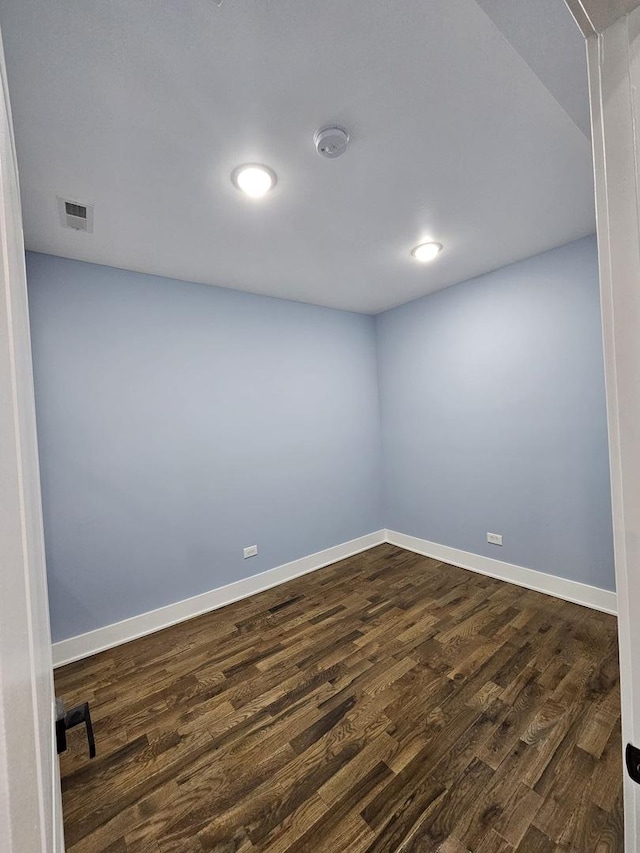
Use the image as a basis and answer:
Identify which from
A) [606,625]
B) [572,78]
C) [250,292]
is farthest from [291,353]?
[606,625]

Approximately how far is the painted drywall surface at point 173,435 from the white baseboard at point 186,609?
0.06 m

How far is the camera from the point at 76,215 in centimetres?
182

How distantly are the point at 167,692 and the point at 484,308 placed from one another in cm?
361

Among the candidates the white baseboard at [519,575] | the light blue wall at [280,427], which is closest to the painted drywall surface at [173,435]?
the light blue wall at [280,427]

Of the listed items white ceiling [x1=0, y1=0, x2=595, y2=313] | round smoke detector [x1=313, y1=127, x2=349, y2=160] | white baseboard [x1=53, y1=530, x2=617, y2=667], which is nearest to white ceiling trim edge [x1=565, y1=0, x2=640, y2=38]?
white ceiling [x1=0, y1=0, x2=595, y2=313]

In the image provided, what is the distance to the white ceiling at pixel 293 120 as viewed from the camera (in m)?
1.00

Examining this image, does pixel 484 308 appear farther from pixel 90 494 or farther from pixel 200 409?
pixel 90 494

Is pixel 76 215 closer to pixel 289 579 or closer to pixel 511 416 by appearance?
pixel 289 579

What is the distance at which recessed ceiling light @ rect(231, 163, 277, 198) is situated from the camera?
5.11 feet

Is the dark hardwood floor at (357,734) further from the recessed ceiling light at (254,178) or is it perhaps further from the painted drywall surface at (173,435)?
the recessed ceiling light at (254,178)

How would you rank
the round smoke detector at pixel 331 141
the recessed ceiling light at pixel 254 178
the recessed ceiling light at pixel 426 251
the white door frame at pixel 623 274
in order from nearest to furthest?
the white door frame at pixel 623 274 → the round smoke detector at pixel 331 141 → the recessed ceiling light at pixel 254 178 → the recessed ceiling light at pixel 426 251

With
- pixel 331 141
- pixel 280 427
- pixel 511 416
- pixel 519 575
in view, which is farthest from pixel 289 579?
pixel 331 141

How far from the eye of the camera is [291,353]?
3305mm

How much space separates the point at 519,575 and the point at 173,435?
3.08 meters
